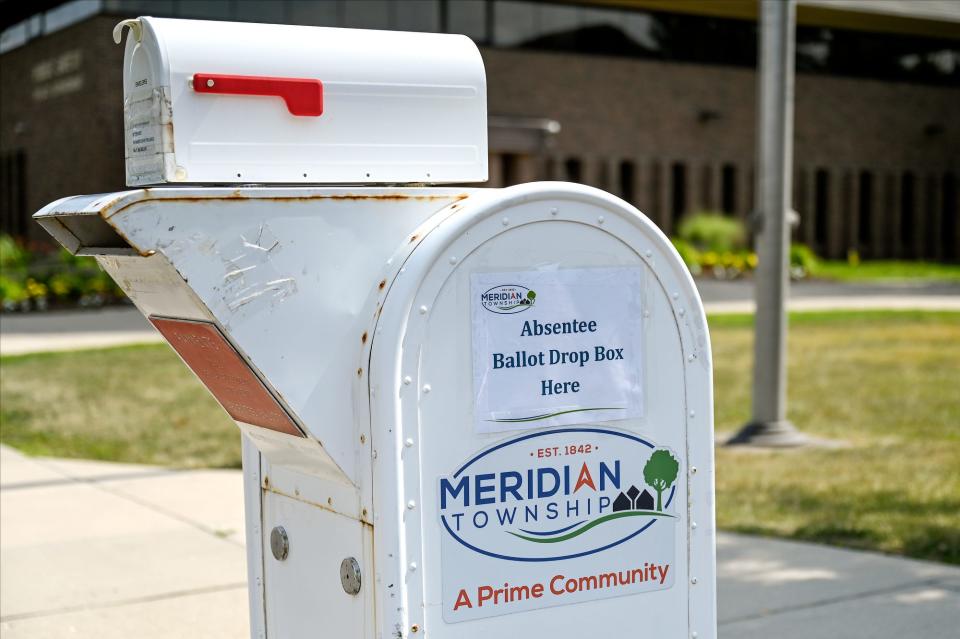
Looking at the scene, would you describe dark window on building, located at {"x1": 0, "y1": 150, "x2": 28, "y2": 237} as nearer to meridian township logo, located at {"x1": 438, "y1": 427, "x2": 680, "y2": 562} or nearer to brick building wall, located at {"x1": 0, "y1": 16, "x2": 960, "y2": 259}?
brick building wall, located at {"x1": 0, "y1": 16, "x2": 960, "y2": 259}

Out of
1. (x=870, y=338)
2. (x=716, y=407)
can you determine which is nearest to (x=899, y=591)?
(x=716, y=407)

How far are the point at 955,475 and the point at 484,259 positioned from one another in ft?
18.2

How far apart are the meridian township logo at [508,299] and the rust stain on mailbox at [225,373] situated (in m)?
0.57

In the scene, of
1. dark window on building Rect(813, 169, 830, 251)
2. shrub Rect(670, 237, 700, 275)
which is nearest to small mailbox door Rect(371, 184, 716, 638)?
shrub Rect(670, 237, 700, 275)

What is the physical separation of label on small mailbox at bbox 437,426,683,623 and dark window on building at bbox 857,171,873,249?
38190 mm

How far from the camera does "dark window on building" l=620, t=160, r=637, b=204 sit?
3434 cm

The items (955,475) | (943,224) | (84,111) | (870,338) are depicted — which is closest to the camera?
(955,475)

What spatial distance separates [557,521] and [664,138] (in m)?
32.4

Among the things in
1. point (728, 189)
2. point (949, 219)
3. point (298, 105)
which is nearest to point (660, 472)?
point (298, 105)

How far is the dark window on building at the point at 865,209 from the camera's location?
39938 millimetres

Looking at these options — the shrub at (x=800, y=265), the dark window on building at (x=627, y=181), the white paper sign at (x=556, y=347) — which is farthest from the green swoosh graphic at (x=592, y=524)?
the dark window on building at (x=627, y=181)

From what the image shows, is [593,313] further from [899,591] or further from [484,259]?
[899,591]

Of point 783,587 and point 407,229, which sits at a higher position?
point 407,229

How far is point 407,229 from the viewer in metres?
3.17
